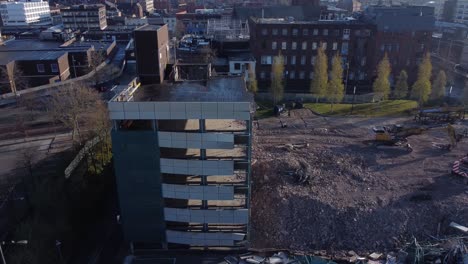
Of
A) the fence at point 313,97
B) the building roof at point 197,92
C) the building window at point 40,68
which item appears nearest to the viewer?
the building roof at point 197,92

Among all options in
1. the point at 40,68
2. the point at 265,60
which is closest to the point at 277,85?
the point at 265,60

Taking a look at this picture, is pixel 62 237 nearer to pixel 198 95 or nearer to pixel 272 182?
pixel 198 95

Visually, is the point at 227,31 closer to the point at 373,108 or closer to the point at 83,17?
the point at 373,108

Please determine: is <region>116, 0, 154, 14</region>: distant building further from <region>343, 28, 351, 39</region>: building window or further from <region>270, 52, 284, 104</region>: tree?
<region>270, 52, 284, 104</region>: tree

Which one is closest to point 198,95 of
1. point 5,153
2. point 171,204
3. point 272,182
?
point 171,204

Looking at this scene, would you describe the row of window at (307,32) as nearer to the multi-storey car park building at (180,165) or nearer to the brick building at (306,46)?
the brick building at (306,46)

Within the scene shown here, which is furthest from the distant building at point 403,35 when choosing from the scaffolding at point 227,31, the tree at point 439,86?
the scaffolding at point 227,31
